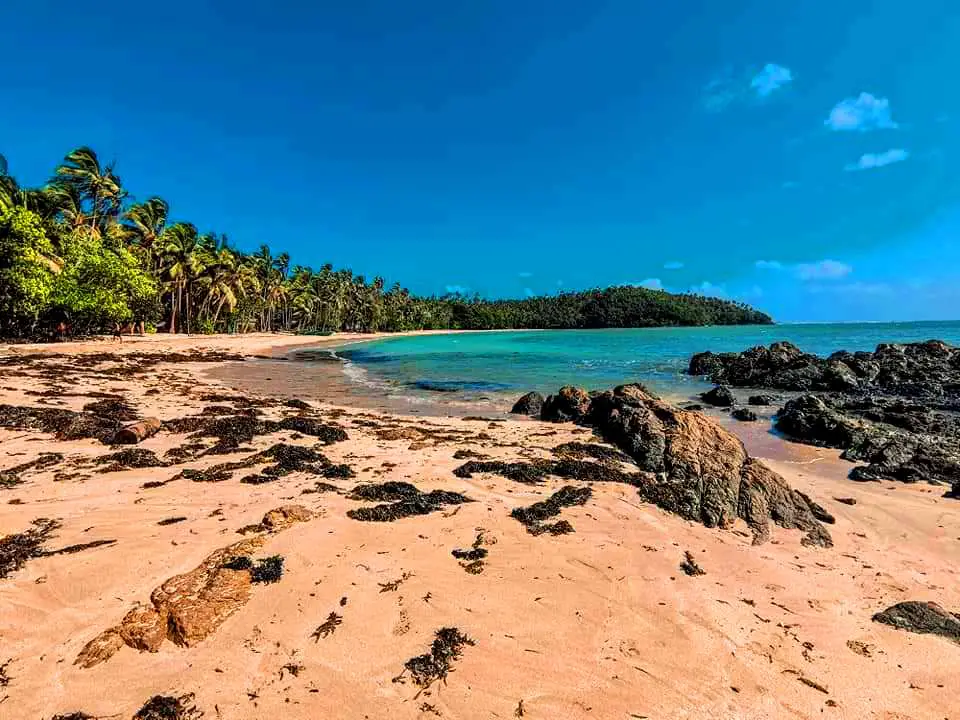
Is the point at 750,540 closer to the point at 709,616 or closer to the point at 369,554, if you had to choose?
the point at 709,616

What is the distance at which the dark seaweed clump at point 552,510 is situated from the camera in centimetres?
587

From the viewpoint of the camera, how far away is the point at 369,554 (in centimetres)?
493

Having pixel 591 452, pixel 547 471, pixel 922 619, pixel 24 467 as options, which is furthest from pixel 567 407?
pixel 24 467

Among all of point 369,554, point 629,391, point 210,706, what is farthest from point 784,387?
point 210,706

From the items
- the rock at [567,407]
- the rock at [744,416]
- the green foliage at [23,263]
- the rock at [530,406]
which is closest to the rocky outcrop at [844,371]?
the rock at [744,416]

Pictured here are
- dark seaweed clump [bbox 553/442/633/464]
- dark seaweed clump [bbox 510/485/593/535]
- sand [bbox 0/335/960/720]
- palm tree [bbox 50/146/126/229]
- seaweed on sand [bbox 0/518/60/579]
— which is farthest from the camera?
palm tree [bbox 50/146/126/229]

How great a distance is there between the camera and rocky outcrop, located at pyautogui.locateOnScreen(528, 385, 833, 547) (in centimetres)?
650

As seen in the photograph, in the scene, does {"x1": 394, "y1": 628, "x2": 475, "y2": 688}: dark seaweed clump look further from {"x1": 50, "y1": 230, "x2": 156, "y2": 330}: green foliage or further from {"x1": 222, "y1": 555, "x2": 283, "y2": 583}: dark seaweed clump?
{"x1": 50, "y1": 230, "x2": 156, "y2": 330}: green foliage

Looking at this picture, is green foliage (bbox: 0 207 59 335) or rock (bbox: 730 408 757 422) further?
green foliage (bbox: 0 207 59 335)

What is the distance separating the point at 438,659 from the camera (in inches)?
134

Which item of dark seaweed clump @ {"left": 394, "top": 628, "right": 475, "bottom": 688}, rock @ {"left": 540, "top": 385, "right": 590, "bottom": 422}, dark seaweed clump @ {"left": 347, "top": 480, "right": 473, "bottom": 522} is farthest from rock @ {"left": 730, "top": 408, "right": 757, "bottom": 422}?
dark seaweed clump @ {"left": 394, "top": 628, "right": 475, "bottom": 688}

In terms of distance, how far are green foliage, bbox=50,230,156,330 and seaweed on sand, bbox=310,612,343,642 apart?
132 feet

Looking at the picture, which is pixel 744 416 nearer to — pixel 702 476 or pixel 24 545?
pixel 702 476

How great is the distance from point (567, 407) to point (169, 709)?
1163 cm
